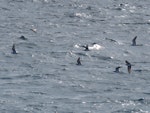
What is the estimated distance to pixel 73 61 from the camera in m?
55.1

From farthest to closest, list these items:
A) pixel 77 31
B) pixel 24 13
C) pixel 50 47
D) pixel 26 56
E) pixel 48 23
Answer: pixel 24 13, pixel 48 23, pixel 77 31, pixel 50 47, pixel 26 56

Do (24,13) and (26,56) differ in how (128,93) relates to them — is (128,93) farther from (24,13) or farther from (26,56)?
(24,13)

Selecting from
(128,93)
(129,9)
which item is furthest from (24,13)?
(128,93)

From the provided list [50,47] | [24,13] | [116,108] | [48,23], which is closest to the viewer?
[116,108]

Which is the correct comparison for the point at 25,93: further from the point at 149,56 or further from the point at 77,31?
the point at 77,31

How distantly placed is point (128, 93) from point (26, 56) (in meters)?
14.6

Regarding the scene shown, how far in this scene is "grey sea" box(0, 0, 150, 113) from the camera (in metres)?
41.2

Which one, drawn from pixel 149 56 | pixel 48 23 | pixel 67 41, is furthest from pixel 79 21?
pixel 149 56

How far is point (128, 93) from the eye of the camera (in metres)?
43.8

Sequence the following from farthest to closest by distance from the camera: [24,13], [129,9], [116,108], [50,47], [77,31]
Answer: [129,9], [24,13], [77,31], [50,47], [116,108]

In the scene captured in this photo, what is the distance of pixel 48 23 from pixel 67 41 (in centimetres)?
1395

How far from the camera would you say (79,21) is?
8175cm

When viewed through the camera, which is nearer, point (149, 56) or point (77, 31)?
point (149, 56)

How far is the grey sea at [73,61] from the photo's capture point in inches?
1622
